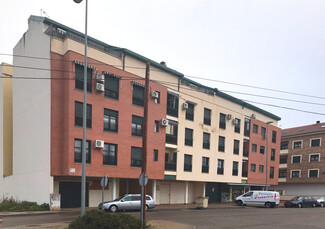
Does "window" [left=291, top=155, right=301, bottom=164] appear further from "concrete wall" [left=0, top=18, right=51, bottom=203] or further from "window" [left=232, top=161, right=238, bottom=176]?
"concrete wall" [left=0, top=18, right=51, bottom=203]

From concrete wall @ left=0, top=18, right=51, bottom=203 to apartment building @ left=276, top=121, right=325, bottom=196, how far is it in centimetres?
4136

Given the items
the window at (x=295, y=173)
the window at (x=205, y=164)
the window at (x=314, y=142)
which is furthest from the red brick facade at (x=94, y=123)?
the window at (x=314, y=142)

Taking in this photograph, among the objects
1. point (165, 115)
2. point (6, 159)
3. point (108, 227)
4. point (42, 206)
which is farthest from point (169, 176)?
point (108, 227)

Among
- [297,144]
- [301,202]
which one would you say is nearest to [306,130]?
[297,144]

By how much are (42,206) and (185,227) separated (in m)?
12.0

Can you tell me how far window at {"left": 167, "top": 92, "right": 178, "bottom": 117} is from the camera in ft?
93.7

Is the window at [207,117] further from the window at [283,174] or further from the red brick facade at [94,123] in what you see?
the window at [283,174]

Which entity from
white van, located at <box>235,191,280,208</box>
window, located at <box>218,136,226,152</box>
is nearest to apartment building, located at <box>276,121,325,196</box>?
white van, located at <box>235,191,280,208</box>

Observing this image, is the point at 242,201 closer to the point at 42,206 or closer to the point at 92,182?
the point at 92,182

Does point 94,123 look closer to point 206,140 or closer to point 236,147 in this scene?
point 206,140

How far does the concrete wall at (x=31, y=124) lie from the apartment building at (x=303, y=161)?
136 feet

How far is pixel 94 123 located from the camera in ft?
73.7

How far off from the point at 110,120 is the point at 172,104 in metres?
→ 8.02

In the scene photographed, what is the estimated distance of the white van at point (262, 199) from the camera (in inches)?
1194
